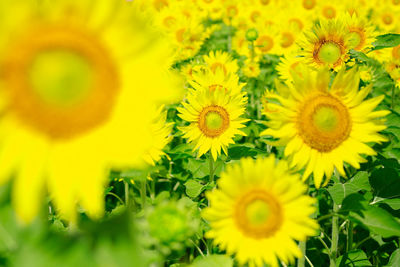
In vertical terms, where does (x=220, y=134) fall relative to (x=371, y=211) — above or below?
above

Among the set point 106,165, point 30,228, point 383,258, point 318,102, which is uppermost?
point 318,102

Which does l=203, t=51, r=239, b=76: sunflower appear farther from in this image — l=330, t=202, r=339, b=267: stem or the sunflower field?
l=330, t=202, r=339, b=267: stem

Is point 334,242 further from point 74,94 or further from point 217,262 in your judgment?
point 74,94

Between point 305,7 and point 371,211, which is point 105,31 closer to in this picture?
point 371,211

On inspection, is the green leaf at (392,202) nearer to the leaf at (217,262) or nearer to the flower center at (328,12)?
the leaf at (217,262)

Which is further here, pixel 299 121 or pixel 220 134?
pixel 220 134

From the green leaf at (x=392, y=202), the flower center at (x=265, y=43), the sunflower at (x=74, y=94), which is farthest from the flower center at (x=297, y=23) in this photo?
the sunflower at (x=74, y=94)

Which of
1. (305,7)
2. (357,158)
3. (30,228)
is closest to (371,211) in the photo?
(357,158)
